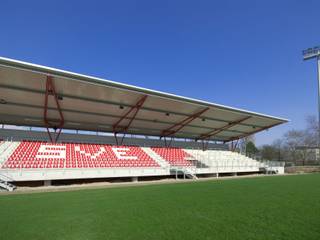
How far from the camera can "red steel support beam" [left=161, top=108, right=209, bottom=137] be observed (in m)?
30.1

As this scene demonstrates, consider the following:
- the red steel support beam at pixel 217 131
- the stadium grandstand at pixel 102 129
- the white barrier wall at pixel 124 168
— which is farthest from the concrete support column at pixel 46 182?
the red steel support beam at pixel 217 131

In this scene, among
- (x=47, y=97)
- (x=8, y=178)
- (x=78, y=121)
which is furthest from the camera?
(x=78, y=121)

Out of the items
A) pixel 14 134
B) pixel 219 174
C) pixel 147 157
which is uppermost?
pixel 14 134

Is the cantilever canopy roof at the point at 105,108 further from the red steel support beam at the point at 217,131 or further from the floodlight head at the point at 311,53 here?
the floodlight head at the point at 311,53

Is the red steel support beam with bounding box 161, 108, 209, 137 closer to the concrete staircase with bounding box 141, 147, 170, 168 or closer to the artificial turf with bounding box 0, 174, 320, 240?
the concrete staircase with bounding box 141, 147, 170, 168

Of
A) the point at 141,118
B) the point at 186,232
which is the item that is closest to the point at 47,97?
the point at 141,118

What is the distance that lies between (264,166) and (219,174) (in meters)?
8.94

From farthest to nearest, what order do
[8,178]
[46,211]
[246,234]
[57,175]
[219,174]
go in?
[219,174], [57,175], [8,178], [46,211], [246,234]

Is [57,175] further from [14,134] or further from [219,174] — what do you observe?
[219,174]

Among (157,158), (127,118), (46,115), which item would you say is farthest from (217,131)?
(46,115)

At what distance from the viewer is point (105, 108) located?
1013 inches

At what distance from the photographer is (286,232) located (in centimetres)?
483

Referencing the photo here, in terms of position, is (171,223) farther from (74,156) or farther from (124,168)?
(74,156)

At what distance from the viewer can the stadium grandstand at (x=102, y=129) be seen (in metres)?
19.9
